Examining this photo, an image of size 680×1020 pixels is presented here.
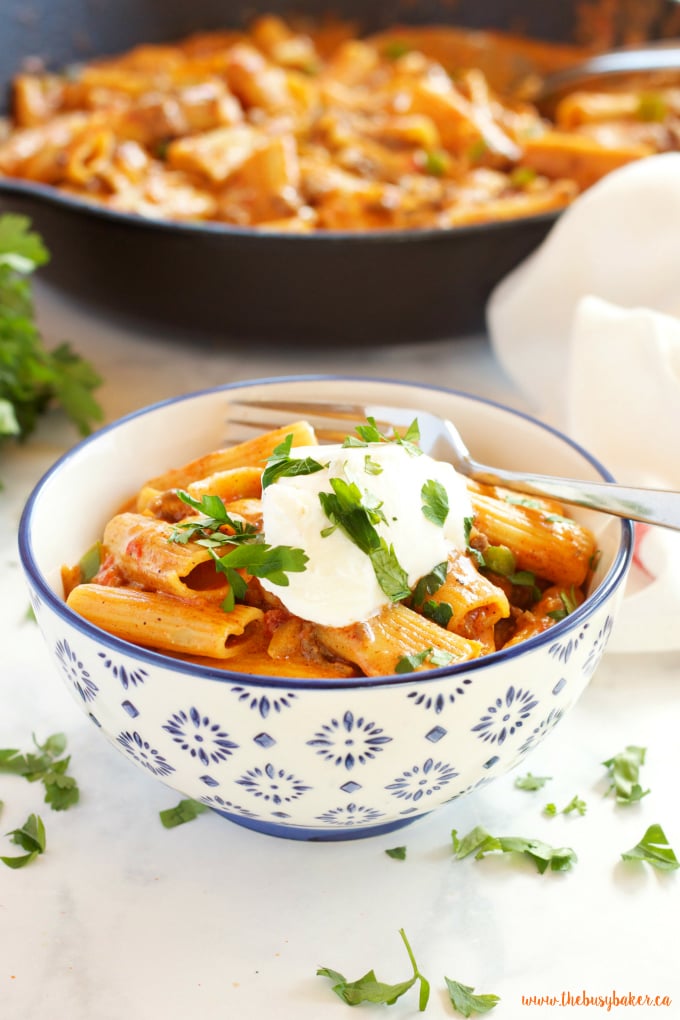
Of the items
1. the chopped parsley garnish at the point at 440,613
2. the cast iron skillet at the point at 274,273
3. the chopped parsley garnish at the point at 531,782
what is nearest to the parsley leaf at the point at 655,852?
the chopped parsley garnish at the point at 531,782

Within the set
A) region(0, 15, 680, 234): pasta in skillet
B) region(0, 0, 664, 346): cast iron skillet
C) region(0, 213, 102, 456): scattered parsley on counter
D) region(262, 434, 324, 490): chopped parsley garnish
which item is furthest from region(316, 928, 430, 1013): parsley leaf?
region(0, 15, 680, 234): pasta in skillet

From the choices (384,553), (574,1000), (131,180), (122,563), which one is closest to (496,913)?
(574,1000)

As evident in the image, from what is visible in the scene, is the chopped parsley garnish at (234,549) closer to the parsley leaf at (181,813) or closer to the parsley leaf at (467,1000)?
the parsley leaf at (181,813)

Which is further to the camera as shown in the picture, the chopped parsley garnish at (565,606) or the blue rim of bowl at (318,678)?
the chopped parsley garnish at (565,606)

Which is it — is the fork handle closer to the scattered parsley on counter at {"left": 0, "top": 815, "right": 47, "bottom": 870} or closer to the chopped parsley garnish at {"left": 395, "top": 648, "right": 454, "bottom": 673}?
the chopped parsley garnish at {"left": 395, "top": 648, "right": 454, "bottom": 673}

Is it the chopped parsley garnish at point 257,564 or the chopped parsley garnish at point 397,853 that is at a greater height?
the chopped parsley garnish at point 257,564

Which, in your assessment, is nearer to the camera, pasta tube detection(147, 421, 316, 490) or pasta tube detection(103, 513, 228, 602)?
pasta tube detection(103, 513, 228, 602)
